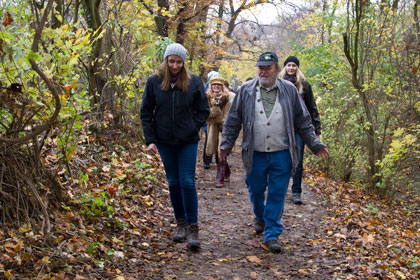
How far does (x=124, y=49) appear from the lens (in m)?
8.70

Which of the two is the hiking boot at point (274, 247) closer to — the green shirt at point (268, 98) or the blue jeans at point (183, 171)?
the blue jeans at point (183, 171)

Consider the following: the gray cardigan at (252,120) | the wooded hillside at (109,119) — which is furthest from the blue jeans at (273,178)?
the wooded hillside at (109,119)

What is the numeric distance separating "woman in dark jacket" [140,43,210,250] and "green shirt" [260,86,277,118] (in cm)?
69

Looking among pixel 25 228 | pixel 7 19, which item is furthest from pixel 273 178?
pixel 7 19

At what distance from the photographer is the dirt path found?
4441 millimetres

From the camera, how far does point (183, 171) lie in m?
4.94

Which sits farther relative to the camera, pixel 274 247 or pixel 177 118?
pixel 274 247

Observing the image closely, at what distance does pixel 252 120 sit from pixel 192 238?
1.55 m

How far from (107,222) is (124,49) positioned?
15.3 feet

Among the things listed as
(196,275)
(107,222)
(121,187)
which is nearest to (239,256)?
(196,275)

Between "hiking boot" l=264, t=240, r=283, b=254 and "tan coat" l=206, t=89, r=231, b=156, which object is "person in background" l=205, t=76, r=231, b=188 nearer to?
"tan coat" l=206, t=89, r=231, b=156

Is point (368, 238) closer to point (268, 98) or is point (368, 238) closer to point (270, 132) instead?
point (270, 132)

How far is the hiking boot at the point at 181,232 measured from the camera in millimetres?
5199

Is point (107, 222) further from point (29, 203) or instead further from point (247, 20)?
point (247, 20)
